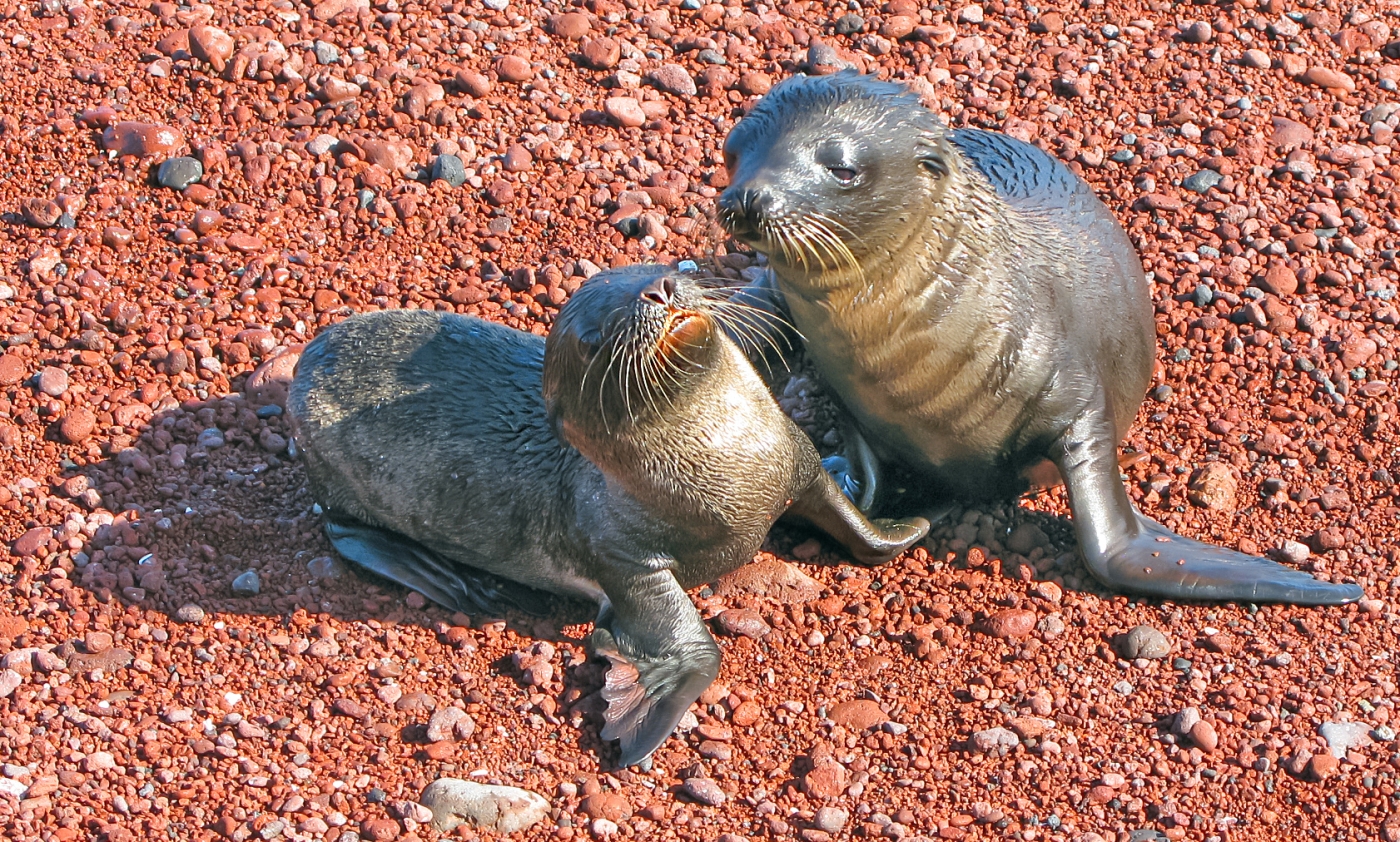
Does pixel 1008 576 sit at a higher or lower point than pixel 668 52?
lower

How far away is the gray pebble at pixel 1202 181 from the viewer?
758 centimetres

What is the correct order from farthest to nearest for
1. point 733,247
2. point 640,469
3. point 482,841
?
point 733,247 → point 640,469 → point 482,841

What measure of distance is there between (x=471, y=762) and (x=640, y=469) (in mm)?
1087

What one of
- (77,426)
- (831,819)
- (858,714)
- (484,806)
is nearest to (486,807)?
(484,806)

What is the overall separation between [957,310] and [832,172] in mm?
797

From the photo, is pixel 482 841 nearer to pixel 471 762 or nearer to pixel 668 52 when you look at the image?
pixel 471 762

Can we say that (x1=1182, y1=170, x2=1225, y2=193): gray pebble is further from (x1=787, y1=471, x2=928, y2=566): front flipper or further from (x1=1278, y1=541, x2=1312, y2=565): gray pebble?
(x1=787, y1=471, x2=928, y2=566): front flipper

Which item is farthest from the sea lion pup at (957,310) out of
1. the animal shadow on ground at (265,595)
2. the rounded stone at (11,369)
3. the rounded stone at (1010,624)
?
the rounded stone at (11,369)

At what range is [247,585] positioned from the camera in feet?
19.9

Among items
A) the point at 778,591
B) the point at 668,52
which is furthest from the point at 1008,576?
the point at 668,52

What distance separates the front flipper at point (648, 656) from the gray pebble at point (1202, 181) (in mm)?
3308

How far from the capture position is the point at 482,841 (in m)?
5.07

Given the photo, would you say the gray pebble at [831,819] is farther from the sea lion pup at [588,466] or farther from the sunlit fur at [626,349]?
the sunlit fur at [626,349]

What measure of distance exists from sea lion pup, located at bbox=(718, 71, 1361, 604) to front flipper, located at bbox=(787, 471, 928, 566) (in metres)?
0.36
